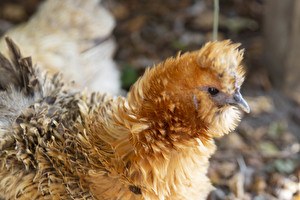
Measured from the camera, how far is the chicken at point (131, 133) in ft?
6.58

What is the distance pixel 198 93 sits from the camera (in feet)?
6.54

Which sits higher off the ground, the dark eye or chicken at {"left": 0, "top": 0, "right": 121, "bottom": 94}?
the dark eye

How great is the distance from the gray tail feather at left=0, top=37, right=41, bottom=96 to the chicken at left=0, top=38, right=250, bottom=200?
6 centimetres

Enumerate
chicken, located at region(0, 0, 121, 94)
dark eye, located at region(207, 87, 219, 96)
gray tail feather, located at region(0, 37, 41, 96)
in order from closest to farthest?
dark eye, located at region(207, 87, 219, 96) < gray tail feather, located at region(0, 37, 41, 96) < chicken, located at region(0, 0, 121, 94)

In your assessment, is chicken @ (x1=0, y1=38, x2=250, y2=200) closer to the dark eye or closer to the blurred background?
the dark eye

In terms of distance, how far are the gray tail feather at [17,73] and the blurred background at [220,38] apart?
1.65 feet

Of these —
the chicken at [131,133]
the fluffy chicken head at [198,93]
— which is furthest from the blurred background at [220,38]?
the fluffy chicken head at [198,93]

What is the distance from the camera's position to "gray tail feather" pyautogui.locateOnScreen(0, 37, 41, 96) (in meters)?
2.56

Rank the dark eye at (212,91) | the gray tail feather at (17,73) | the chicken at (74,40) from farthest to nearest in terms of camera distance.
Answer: the chicken at (74,40)
the gray tail feather at (17,73)
the dark eye at (212,91)

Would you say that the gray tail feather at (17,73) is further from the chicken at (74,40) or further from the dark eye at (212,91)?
the dark eye at (212,91)

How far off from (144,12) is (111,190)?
2.52 metres

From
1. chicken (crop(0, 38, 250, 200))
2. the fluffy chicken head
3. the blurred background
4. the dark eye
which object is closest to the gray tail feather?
chicken (crop(0, 38, 250, 200))

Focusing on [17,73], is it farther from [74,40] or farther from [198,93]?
[198,93]

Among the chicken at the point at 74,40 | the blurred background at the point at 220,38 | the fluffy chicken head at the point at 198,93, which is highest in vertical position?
the fluffy chicken head at the point at 198,93
